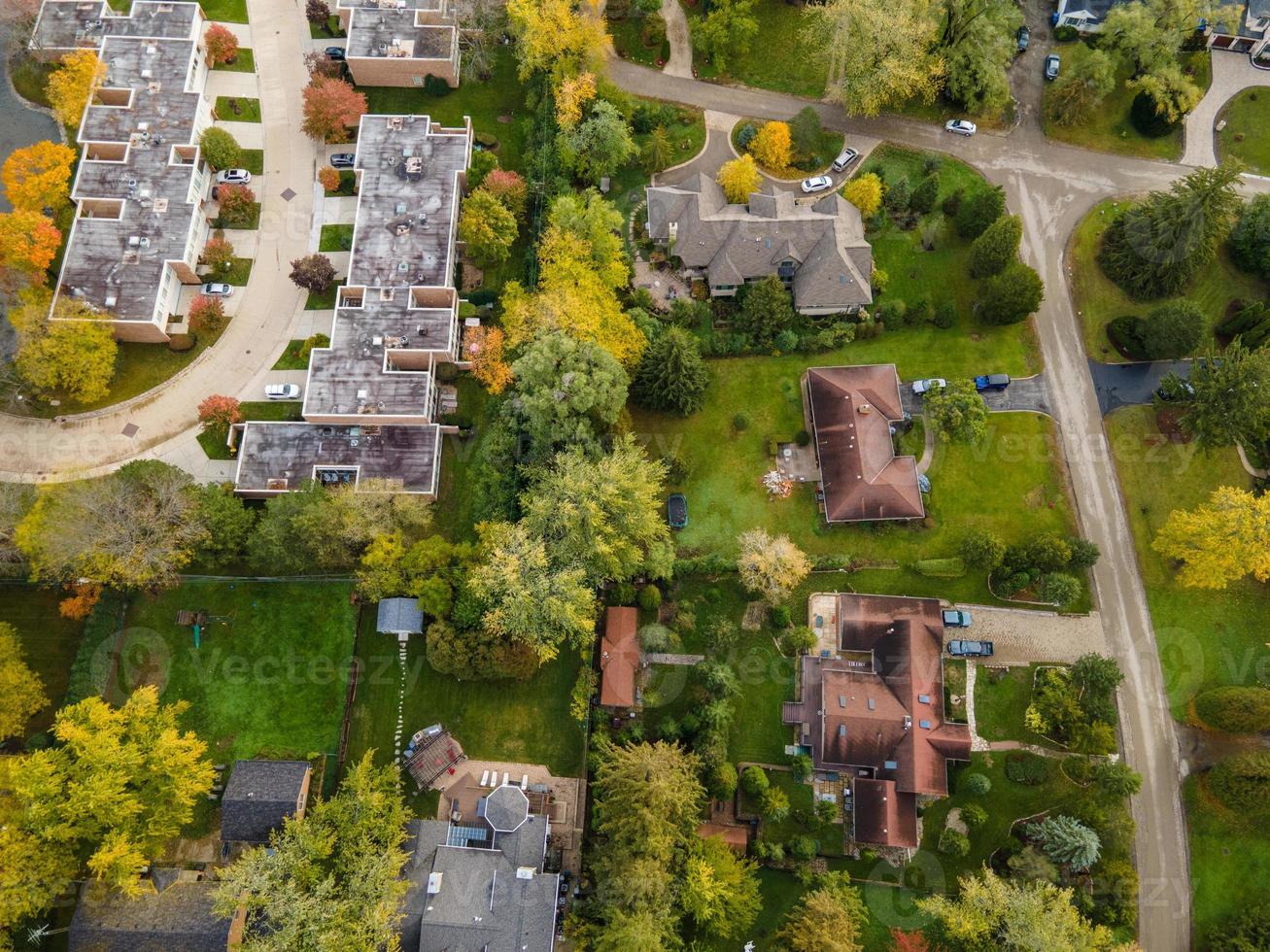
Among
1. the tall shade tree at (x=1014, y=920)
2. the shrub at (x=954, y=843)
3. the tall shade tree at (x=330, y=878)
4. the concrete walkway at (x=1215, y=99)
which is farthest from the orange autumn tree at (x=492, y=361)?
the concrete walkway at (x=1215, y=99)

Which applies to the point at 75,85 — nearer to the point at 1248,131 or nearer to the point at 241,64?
the point at 241,64

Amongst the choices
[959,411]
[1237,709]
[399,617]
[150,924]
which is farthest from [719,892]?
[959,411]

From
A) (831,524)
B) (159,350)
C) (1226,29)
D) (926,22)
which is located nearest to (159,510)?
(159,350)

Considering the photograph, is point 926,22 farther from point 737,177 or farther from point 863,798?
point 863,798

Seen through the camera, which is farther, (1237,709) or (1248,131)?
(1248,131)

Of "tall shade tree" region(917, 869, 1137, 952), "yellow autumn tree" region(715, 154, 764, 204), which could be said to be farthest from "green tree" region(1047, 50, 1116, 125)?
"tall shade tree" region(917, 869, 1137, 952)

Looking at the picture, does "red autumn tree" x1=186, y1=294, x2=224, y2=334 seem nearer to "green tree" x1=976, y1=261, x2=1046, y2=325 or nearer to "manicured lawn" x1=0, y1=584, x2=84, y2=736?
"manicured lawn" x1=0, y1=584, x2=84, y2=736
